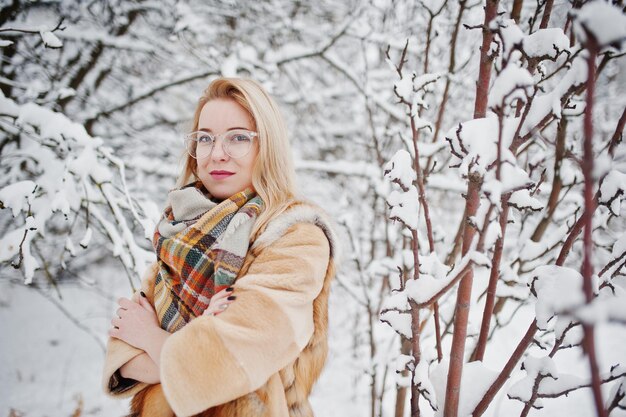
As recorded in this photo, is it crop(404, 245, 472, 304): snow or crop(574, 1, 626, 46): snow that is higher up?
crop(574, 1, 626, 46): snow

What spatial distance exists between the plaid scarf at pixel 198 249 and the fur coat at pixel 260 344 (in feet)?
0.19

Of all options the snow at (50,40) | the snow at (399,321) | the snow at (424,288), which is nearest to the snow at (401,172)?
the snow at (424,288)

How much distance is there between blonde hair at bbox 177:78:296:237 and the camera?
1204 mm

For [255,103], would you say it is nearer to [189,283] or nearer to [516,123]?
[189,283]

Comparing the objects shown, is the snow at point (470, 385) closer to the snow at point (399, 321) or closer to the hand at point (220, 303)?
the snow at point (399, 321)

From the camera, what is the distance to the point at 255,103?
4.05ft

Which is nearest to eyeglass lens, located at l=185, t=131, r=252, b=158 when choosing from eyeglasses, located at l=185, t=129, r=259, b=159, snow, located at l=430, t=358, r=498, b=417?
eyeglasses, located at l=185, t=129, r=259, b=159

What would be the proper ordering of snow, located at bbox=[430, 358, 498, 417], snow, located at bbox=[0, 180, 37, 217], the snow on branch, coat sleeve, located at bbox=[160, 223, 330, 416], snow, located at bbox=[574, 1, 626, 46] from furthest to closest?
the snow on branch, snow, located at bbox=[0, 180, 37, 217], coat sleeve, located at bbox=[160, 223, 330, 416], snow, located at bbox=[430, 358, 498, 417], snow, located at bbox=[574, 1, 626, 46]

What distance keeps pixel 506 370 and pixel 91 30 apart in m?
4.07

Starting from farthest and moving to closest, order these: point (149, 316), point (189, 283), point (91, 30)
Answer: point (91, 30)
point (149, 316)
point (189, 283)

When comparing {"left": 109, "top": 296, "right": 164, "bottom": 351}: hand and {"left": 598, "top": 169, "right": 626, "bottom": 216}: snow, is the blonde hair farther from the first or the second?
{"left": 598, "top": 169, "right": 626, "bottom": 216}: snow

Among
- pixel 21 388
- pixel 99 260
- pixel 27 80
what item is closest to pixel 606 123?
pixel 27 80

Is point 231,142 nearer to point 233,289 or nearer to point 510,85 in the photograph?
point 233,289

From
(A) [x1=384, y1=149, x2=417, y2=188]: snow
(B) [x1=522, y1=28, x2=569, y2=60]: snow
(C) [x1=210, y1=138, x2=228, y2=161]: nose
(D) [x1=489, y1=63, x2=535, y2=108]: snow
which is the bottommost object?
(A) [x1=384, y1=149, x2=417, y2=188]: snow
